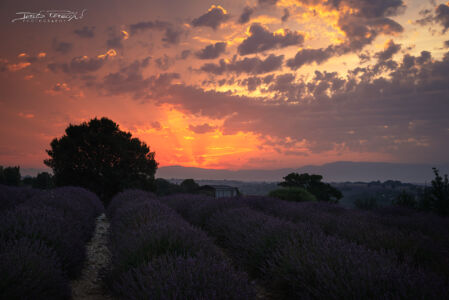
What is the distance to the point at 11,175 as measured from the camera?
3516 centimetres

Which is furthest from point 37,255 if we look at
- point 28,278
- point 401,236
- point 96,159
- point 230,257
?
point 96,159

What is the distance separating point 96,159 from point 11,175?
24326 millimetres

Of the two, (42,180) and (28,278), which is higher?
(28,278)

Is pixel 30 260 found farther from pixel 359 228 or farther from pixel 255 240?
pixel 359 228

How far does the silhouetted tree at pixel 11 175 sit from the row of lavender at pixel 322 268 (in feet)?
128

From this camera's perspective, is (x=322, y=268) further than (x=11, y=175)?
No

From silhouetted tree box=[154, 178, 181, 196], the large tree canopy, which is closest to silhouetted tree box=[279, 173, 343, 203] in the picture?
silhouetted tree box=[154, 178, 181, 196]

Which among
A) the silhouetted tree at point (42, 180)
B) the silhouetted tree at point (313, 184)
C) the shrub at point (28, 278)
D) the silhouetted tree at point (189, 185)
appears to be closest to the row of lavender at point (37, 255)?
the shrub at point (28, 278)

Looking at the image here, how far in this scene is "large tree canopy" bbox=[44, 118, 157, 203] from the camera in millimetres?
18312

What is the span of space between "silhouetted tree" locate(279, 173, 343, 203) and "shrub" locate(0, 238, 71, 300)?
30072 millimetres

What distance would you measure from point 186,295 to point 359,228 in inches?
159

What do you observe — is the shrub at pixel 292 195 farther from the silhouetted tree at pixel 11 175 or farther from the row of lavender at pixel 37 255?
the silhouetted tree at pixel 11 175

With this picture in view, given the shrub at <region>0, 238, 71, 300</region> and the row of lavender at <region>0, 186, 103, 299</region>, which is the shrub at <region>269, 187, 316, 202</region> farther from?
the shrub at <region>0, 238, 71, 300</region>

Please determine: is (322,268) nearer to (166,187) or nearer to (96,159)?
(96,159)
